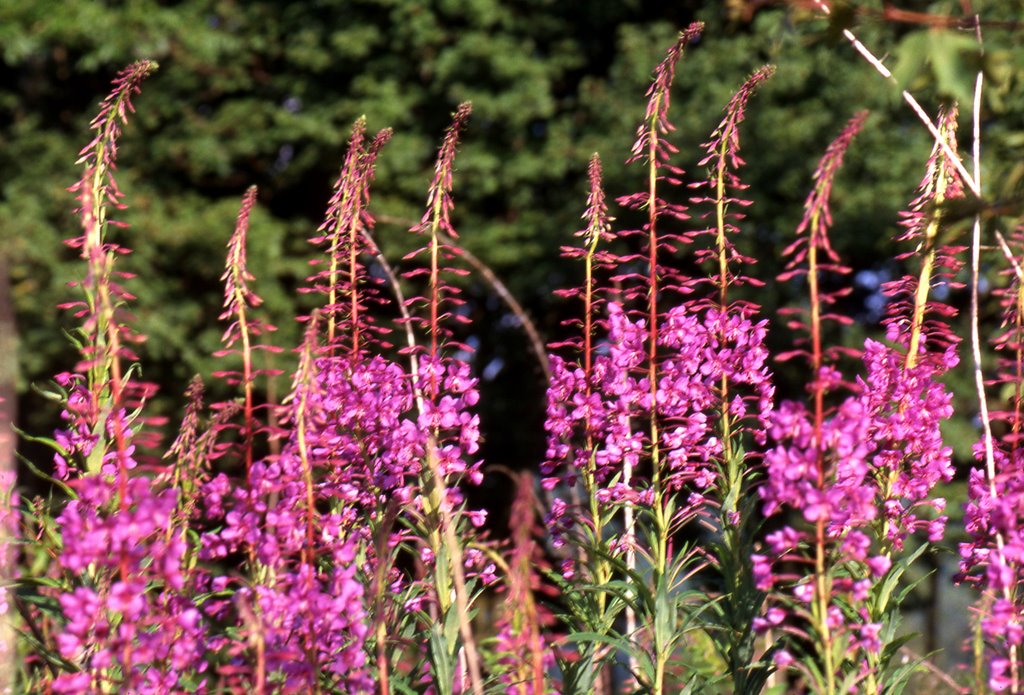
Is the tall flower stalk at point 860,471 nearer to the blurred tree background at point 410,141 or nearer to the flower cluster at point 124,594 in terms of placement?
the flower cluster at point 124,594

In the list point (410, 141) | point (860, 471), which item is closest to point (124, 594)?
point (860, 471)

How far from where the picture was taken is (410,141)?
14.6 meters

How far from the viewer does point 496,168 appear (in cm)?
1498

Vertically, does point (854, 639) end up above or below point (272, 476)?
below

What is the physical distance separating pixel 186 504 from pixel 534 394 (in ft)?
37.9

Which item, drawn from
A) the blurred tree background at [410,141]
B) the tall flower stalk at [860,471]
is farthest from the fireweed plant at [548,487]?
the blurred tree background at [410,141]

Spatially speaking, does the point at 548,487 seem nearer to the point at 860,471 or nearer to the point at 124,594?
the point at 860,471

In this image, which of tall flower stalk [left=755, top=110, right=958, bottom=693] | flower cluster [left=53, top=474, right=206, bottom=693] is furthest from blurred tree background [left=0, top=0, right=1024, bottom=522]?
flower cluster [left=53, top=474, right=206, bottom=693]

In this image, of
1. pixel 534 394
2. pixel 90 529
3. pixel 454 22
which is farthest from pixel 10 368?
pixel 454 22

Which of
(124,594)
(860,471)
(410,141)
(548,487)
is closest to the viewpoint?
(124,594)

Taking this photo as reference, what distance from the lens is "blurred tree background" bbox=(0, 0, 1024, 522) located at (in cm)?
1366

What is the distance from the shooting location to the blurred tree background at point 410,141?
13664mm

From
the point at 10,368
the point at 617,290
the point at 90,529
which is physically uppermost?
the point at 617,290

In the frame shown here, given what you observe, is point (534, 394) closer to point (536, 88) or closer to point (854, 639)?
point (536, 88)
